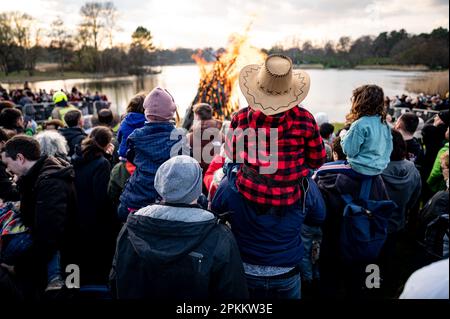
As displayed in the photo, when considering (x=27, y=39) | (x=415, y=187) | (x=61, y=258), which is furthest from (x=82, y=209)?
(x=27, y=39)

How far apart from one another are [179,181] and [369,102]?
1.88m

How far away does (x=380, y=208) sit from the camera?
266cm

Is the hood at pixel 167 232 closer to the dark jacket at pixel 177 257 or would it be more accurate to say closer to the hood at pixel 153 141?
the dark jacket at pixel 177 257

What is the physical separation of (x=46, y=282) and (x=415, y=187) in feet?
12.3

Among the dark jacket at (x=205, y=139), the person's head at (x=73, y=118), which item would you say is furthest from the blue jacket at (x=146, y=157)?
the person's head at (x=73, y=118)

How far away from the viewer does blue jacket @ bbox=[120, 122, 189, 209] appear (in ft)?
9.00

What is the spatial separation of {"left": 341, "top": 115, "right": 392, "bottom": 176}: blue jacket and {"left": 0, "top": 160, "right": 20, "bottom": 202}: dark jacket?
3.22 meters

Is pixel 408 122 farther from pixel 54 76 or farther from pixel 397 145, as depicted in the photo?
pixel 54 76

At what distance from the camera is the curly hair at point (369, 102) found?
9.00 ft

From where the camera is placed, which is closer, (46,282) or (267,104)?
(267,104)

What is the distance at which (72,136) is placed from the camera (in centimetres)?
453

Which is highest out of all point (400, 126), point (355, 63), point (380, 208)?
point (355, 63)

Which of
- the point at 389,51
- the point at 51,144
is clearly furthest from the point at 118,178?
the point at 389,51

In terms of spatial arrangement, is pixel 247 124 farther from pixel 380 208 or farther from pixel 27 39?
pixel 27 39
